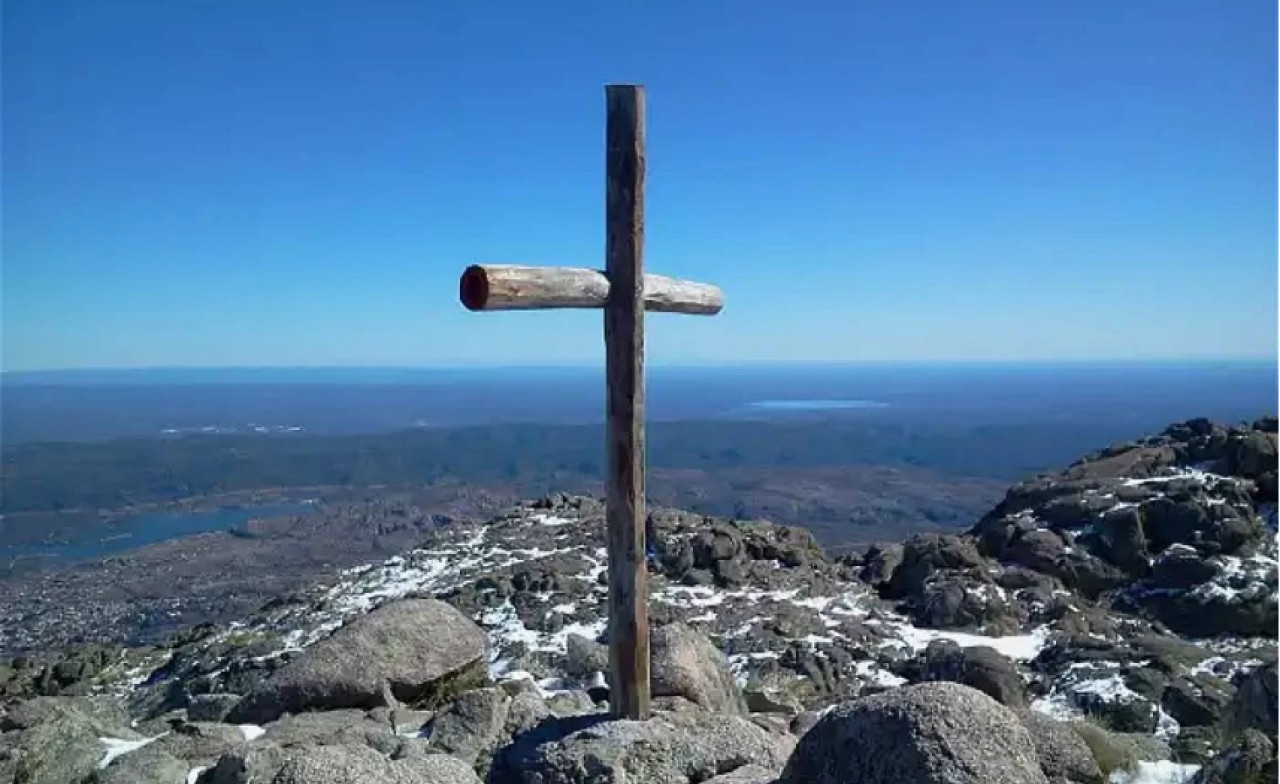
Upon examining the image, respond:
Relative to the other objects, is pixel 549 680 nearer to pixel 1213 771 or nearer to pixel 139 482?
pixel 1213 771

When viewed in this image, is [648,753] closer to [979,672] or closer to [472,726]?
[472,726]

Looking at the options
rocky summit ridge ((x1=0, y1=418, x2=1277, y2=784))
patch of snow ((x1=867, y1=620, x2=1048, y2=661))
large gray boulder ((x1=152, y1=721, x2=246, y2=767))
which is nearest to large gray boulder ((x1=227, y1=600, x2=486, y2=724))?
rocky summit ridge ((x1=0, y1=418, x2=1277, y2=784))

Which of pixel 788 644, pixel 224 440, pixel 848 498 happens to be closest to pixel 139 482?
pixel 224 440

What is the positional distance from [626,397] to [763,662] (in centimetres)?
893

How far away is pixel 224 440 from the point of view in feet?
523

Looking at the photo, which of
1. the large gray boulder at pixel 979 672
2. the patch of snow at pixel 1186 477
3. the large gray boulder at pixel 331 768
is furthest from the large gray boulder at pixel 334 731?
the patch of snow at pixel 1186 477

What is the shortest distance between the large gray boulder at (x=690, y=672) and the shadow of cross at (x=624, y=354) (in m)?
1.46

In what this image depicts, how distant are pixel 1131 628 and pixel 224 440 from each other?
16402cm

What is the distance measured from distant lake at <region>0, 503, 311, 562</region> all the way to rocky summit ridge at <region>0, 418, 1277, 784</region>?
197 ft

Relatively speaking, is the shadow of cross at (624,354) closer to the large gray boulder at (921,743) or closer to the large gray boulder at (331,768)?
the large gray boulder at (331,768)

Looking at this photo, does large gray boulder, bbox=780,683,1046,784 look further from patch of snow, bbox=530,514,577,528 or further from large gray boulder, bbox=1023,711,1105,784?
patch of snow, bbox=530,514,577,528

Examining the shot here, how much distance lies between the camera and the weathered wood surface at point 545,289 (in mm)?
6297

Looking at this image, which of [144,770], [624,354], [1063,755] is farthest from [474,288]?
[1063,755]

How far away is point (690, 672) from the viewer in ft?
29.8
